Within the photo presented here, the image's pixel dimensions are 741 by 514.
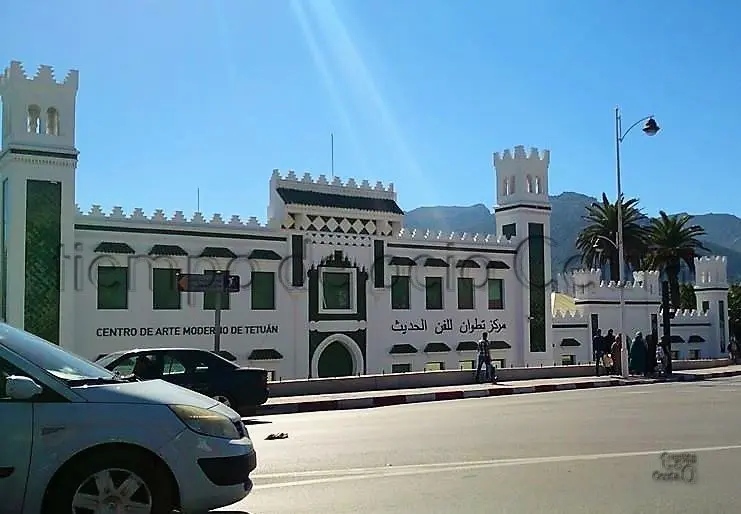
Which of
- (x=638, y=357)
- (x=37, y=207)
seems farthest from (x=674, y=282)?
(x=37, y=207)

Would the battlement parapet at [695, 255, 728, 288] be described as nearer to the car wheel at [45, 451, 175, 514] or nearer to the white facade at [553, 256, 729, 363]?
the white facade at [553, 256, 729, 363]

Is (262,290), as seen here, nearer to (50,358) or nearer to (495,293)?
(495,293)

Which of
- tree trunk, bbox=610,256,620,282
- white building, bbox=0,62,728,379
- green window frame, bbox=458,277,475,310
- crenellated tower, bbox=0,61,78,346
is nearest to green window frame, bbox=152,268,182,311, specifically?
white building, bbox=0,62,728,379

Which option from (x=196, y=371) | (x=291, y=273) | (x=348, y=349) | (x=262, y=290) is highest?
(x=291, y=273)

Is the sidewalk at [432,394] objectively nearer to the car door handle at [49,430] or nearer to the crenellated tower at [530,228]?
the crenellated tower at [530,228]

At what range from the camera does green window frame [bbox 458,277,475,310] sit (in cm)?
3975

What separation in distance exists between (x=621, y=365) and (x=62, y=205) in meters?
20.5

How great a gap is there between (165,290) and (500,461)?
2383cm

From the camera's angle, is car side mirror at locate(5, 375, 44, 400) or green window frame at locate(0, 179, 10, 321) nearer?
car side mirror at locate(5, 375, 44, 400)

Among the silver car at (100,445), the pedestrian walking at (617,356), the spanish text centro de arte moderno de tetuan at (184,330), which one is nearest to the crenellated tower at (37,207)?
the spanish text centro de arte moderno de tetuan at (184,330)

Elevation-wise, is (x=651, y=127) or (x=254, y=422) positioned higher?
(x=651, y=127)

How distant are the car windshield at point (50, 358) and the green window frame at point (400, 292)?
31.1 metres

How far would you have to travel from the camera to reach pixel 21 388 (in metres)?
5.77

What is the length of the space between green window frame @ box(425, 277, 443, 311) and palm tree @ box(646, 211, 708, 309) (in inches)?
1015
